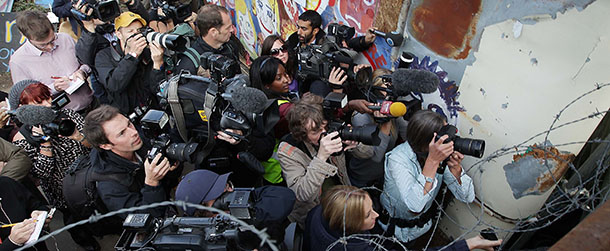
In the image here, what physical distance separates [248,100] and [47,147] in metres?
1.91

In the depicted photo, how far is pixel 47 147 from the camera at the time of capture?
10.4ft

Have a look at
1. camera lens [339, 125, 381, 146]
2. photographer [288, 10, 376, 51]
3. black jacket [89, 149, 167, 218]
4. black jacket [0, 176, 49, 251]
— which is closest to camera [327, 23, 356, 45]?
photographer [288, 10, 376, 51]

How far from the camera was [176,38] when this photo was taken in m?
3.46

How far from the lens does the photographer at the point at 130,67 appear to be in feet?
12.5

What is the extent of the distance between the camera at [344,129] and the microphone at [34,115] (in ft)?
7.24

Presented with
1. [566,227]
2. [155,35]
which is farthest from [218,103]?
[566,227]

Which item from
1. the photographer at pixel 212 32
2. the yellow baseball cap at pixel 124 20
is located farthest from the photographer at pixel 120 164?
the yellow baseball cap at pixel 124 20

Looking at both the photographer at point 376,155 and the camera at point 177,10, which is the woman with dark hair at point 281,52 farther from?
the camera at point 177,10

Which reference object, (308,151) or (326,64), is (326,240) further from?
(326,64)

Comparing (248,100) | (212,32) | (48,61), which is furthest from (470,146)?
(48,61)

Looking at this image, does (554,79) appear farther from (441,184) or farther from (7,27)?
(7,27)

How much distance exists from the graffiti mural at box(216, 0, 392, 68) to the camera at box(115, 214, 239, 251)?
236 centimetres

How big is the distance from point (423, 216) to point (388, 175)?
45 centimetres

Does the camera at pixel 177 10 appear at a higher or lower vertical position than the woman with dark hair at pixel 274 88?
higher
